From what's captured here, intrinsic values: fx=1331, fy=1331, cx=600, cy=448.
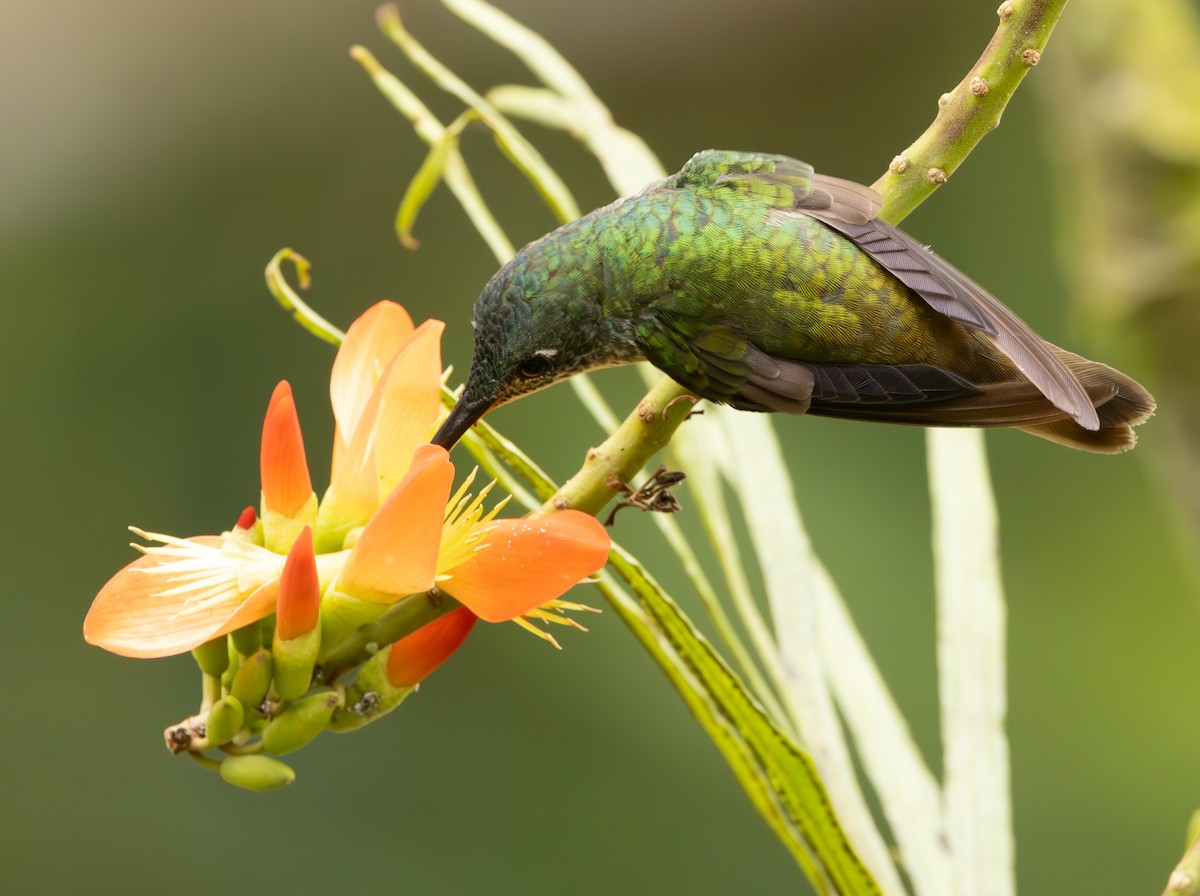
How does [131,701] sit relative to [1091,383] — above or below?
above

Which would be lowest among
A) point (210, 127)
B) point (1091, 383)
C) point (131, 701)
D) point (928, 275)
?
point (1091, 383)

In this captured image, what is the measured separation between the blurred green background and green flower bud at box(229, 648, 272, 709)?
10.6ft

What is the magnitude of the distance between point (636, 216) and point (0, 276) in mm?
3952

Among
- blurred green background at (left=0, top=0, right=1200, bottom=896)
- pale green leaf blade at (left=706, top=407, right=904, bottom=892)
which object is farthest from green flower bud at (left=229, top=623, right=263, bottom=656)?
Result: blurred green background at (left=0, top=0, right=1200, bottom=896)

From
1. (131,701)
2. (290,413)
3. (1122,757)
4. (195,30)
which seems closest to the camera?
(290,413)

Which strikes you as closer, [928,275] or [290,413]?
[290,413]

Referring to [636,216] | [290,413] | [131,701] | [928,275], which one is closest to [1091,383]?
[928,275]

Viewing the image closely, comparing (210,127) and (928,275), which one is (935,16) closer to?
(210,127)

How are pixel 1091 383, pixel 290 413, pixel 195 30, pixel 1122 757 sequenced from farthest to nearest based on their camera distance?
pixel 195 30 < pixel 1122 757 < pixel 1091 383 < pixel 290 413

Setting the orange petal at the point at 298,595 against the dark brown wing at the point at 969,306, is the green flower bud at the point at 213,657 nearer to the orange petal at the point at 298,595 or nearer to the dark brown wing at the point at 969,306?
the orange petal at the point at 298,595

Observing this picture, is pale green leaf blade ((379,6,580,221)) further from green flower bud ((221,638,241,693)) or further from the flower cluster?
green flower bud ((221,638,241,693))

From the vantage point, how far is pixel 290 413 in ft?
2.45

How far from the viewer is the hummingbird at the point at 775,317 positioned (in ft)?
3.52

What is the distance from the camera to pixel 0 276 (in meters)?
4.55
